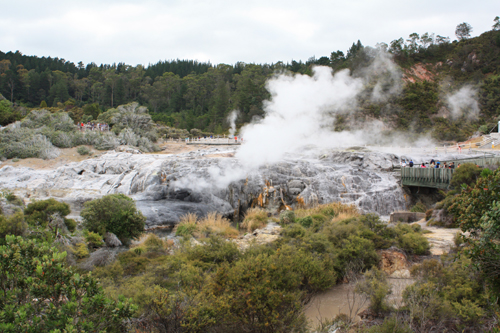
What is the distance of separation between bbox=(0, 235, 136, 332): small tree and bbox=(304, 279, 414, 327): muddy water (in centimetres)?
390

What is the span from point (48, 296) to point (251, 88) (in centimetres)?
4887

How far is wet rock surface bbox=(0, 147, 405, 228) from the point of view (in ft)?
58.4

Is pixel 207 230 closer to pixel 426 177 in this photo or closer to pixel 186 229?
pixel 186 229

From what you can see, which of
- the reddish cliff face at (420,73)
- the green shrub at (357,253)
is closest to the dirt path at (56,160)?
the green shrub at (357,253)

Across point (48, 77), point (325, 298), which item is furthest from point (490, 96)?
point (48, 77)

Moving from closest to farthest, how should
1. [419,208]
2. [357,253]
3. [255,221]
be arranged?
[357,253]
[255,221]
[419,208]

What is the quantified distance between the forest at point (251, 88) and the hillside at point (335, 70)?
12cm

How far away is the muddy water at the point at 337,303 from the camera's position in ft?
21.6

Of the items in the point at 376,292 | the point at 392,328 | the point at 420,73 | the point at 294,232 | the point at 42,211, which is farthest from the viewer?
the point at 420,73

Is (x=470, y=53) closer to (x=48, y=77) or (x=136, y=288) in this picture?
(x=136, y=288)

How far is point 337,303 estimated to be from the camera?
731 centimetres

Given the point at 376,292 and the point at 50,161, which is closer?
the point at 376,292

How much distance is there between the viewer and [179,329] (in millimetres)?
4809

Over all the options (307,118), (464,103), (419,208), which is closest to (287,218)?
(419,208)
